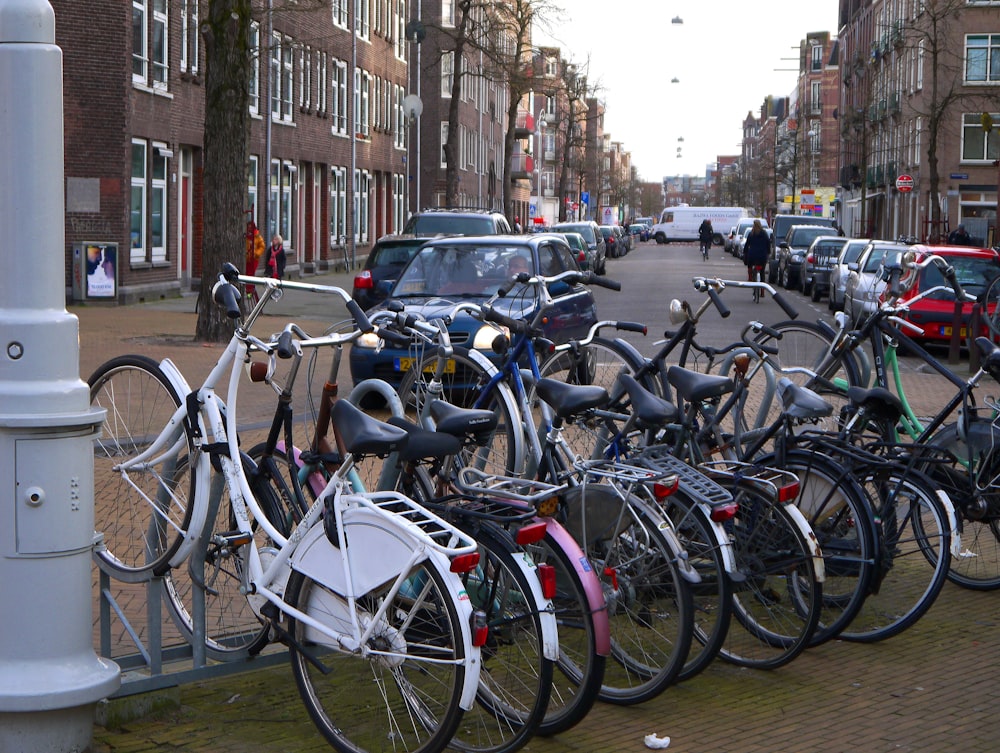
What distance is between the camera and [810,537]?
17.1 feet

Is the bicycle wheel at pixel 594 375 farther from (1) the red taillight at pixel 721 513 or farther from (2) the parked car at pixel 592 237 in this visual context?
(2) the parked car at pixel 592 237

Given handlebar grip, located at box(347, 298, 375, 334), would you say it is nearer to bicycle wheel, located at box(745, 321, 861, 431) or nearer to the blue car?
bicycle wheel, located at box(745, 321, 861, 431)

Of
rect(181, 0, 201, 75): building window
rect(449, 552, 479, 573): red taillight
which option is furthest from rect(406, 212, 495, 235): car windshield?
rect(449, 552, 479, 573): red taillight

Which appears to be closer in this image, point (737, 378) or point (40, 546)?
point (40, 546)

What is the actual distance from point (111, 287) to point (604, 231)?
144 feet

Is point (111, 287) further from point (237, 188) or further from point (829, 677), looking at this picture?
point (829, 677)

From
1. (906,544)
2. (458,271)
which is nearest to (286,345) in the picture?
(906,544)

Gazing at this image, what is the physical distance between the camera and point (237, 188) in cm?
1844

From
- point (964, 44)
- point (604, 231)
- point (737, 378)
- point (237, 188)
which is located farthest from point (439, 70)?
point (737, 378)

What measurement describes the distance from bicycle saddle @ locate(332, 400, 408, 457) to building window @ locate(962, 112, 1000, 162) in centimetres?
5987

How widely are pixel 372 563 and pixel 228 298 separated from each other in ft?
4.28

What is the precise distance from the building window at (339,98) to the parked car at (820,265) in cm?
1659

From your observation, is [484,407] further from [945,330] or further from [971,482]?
[945,330]

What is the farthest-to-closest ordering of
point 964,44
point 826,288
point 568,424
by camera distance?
point 964,44, point 826,288, point 568,424
